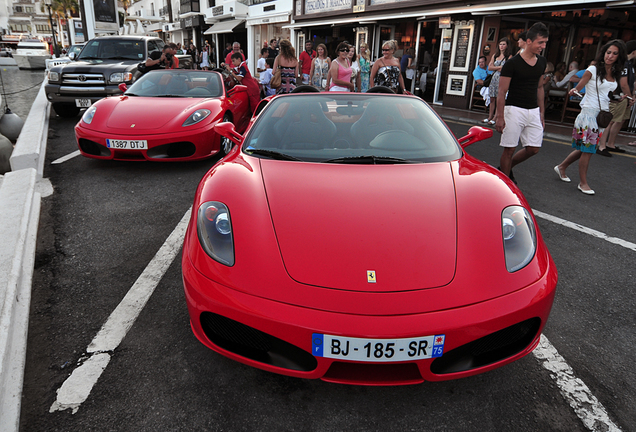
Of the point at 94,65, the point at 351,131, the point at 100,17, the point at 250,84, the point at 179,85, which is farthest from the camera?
the point at 100,17

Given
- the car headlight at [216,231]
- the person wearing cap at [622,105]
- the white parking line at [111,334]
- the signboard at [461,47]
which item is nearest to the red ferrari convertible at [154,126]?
the white parking line at [111,334]

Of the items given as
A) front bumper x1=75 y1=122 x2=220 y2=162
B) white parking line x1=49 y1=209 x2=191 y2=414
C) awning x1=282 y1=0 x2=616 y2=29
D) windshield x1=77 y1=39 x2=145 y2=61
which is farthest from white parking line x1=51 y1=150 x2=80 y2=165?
awning x1=282 y1=0 x2=616 y2=29

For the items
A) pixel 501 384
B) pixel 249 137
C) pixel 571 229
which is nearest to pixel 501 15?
pixel 571 229

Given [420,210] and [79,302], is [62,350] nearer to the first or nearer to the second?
[79,302]

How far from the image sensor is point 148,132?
4.98 m

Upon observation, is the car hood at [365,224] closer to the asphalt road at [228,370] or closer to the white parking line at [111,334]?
the asphalt road at [228,370]

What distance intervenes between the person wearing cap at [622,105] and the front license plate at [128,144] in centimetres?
577

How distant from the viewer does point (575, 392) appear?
1938 mm

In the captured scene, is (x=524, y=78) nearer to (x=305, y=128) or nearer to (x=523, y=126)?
(x=523, y=126)

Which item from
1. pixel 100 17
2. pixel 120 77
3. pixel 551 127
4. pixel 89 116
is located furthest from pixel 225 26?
pixel 89 116

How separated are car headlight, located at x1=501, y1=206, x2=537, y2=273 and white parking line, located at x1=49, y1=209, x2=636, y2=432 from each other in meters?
0.61

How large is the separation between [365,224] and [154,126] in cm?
391

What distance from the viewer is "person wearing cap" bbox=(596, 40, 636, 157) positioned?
5641 millimetres

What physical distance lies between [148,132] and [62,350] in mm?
3367
